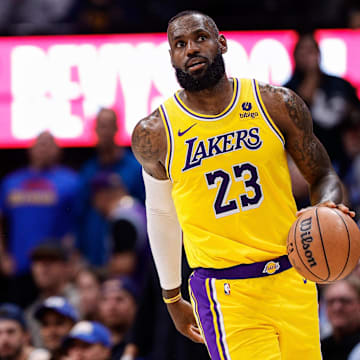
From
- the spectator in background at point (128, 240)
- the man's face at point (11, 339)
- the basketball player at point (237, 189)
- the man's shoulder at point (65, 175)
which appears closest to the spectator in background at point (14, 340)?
the man's face at point (11, 339)

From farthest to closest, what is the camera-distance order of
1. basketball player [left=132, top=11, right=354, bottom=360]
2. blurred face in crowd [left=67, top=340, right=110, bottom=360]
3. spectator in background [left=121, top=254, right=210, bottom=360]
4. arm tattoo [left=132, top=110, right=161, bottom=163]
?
blurred face in crowd [left=67, top=340, right=110, bottom=360]
spectator in background [left=121, top=254, right=210, bottom=360]
arm tattoo [left=132, top=110, right=161, bottom=163]
basketball player [left=132, top=11, right=354, bottom=360]

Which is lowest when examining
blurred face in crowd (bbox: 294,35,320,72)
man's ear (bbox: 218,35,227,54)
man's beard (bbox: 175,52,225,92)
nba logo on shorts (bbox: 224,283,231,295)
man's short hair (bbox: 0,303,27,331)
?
nba logo on shorts (bbox: 224,283,231,295)

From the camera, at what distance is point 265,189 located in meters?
4.00

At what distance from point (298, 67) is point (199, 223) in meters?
3.87

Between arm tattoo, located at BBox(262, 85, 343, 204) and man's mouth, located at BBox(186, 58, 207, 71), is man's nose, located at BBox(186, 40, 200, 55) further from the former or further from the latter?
arm tattoo, located at BBox(262, 85, 343, 204)

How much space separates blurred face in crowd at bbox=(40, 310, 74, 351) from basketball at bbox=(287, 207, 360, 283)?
A: 131 inches

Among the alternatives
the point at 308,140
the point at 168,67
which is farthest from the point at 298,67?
the point at 308,140

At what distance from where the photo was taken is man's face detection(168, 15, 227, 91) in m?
4.04

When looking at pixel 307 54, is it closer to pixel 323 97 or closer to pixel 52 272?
pixel 323 97

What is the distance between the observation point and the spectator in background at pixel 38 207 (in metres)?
8.02

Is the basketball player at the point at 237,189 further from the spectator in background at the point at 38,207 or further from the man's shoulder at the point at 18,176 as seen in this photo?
the man's shoulder at the point at 18,176

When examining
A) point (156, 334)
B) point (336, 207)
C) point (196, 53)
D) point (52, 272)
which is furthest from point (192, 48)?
point (52, 272)

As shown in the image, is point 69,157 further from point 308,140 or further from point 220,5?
point 308,140

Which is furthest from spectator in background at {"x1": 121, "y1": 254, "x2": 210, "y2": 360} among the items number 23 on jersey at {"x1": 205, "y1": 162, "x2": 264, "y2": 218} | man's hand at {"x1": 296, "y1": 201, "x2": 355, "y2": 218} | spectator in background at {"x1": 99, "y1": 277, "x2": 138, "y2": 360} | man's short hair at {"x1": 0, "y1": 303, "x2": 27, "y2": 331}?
man's hand at {"x1": 296, "y1": 201, "x2": 355, "y2": 218}
